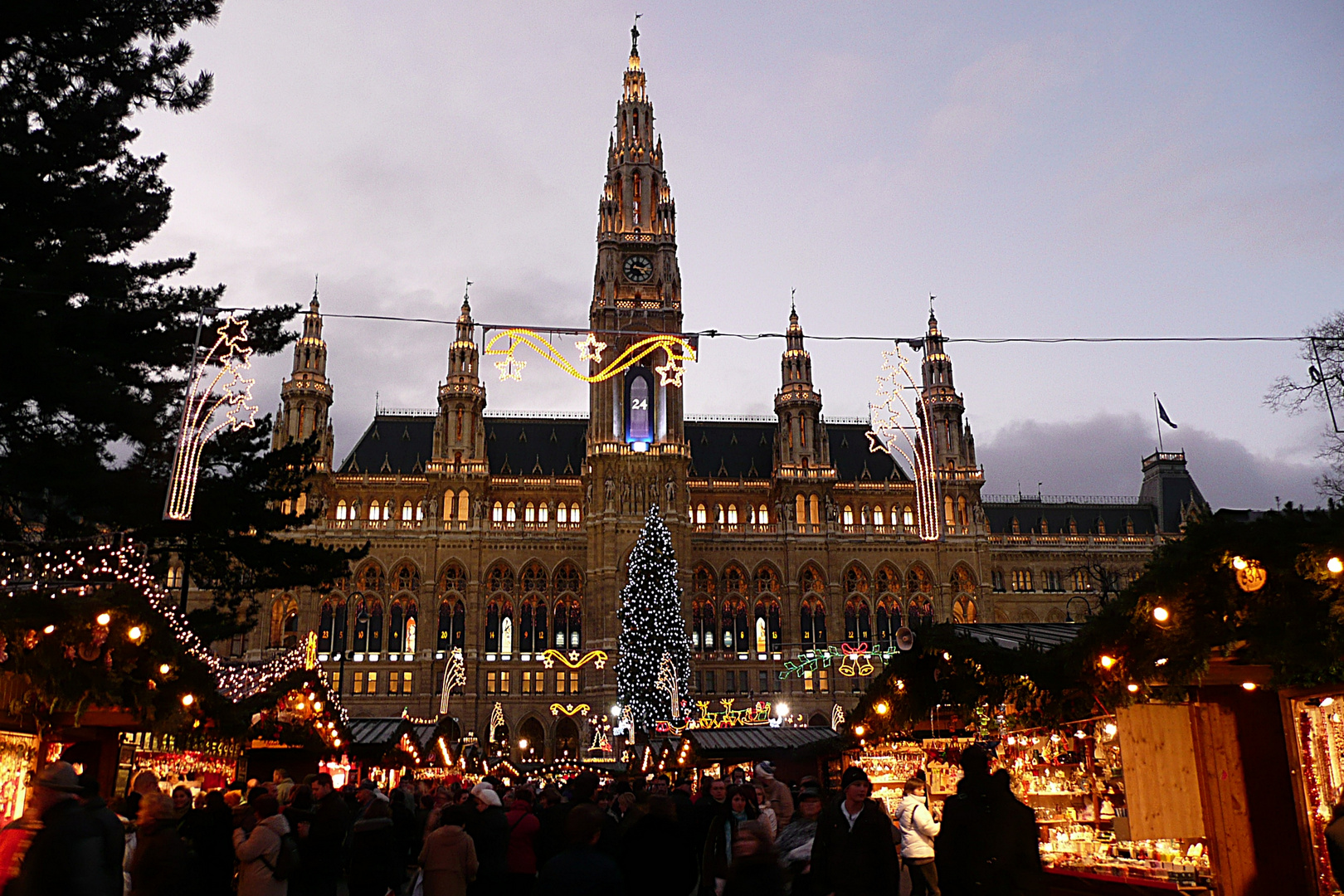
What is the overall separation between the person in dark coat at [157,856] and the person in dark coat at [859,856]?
4.62 m

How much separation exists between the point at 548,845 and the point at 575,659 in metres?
49.2

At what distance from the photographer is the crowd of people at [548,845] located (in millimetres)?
5930

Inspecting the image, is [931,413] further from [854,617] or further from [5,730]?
[5,730]

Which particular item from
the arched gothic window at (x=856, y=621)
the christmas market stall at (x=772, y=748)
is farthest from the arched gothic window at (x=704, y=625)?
the christmas market stall at (x=772, y=748)

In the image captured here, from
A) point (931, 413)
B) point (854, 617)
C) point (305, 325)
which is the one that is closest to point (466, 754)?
point (854, 617)

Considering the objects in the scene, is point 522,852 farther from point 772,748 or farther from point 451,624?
point 451,624

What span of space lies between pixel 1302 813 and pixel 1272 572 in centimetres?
290

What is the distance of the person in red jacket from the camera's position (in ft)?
33.7

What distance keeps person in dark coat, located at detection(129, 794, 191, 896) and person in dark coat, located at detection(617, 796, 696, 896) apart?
321 cm

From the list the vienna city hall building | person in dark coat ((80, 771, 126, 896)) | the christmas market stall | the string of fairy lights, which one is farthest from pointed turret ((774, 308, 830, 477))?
person in dark coat ((80, 771, 126, 896))

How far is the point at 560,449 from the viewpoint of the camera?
228 ft

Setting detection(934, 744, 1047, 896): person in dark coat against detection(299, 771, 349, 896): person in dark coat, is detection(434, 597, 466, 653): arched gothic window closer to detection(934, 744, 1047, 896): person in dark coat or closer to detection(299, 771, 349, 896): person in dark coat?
Result: detection(299, 771, 349, 896): person in dark coat

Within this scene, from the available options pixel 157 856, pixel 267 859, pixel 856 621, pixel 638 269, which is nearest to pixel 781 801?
pixel 267 859

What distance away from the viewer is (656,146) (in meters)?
68.1
